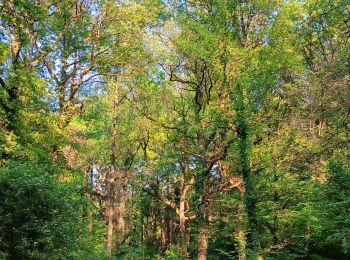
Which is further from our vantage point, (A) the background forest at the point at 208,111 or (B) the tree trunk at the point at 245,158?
(B) the tree trunk at the point at 245,158

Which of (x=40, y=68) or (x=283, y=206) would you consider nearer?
(x=40, y=68)

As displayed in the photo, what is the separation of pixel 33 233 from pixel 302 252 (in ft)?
39.7

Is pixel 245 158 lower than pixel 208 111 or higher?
lower

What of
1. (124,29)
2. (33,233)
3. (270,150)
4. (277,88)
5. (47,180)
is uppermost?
(124,29)

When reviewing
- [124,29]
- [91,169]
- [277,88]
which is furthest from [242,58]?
[91,169]

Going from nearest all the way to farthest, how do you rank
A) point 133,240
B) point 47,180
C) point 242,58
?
point 47,180, point 242,58, point 133,240

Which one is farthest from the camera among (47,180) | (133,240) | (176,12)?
(133,240)

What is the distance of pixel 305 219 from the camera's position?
48.6 ft

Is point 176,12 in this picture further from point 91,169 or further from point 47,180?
point 91,169

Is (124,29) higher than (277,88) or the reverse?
higher

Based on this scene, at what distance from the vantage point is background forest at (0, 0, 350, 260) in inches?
421

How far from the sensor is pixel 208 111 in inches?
579

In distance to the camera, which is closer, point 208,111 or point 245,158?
point 245,158

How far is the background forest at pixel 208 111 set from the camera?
10695 millimetres
